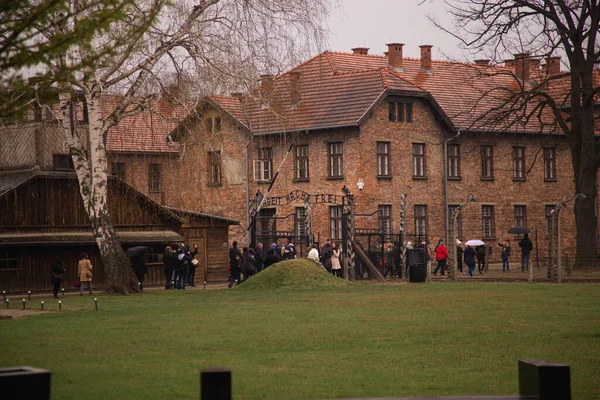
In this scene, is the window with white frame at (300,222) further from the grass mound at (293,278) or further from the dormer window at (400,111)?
the grass mound at (293,278)

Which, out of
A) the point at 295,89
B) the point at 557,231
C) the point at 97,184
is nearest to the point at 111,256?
the point at 97,184

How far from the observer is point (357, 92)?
185 ft

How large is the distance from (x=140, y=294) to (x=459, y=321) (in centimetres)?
1580

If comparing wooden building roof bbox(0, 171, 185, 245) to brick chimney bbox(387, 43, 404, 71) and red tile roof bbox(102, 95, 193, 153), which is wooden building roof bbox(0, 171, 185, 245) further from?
brick chimney bbox(387, 43, 404, 71)

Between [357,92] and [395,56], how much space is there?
822cm

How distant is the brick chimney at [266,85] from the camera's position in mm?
34688

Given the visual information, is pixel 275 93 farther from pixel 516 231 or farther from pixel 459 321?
pixel 516 231

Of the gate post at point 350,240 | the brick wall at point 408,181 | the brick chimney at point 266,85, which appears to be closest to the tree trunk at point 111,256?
the brick chimney at point 266,85

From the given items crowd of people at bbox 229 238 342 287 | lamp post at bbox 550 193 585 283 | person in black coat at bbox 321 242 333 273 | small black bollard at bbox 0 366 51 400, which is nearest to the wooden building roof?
crowd of people at bbox 229 238 342 287

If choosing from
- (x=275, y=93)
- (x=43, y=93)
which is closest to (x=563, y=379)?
(x=43, y=93)

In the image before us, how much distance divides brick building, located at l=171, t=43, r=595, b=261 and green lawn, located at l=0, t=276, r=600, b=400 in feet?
80.5

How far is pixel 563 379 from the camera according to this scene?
8.26 metres

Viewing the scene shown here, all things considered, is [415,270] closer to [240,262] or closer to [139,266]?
[240,262]

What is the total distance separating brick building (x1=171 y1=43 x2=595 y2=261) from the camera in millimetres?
55812
